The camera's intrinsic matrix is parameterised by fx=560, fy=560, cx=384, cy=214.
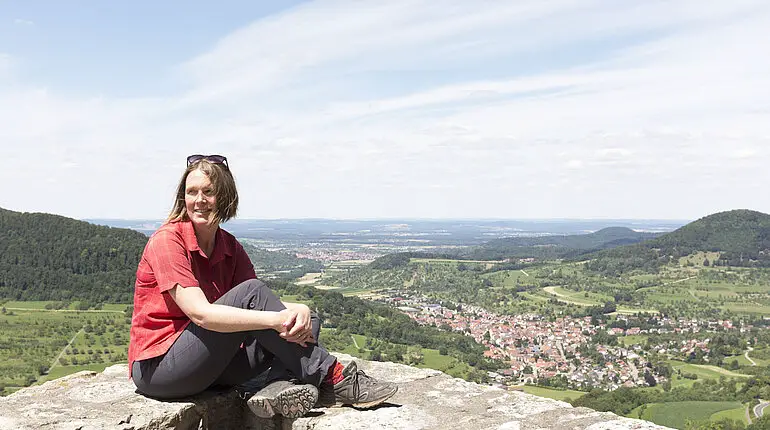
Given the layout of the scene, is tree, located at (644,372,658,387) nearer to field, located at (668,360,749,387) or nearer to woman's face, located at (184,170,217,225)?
field, located at (668,360,749,387)

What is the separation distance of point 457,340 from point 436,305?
130 ft

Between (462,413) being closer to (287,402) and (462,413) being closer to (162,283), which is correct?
(287,402)

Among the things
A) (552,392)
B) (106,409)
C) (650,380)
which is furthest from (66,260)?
(106,409)

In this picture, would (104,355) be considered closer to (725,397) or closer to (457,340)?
(457,340)

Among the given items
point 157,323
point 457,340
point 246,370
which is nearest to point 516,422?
point 246,370

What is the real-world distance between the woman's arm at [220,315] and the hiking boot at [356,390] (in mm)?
729

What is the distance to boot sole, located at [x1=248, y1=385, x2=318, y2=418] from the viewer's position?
3635 millimetres

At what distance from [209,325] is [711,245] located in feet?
543

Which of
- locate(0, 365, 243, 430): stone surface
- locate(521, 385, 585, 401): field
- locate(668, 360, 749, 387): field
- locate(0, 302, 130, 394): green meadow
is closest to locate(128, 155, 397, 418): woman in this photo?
locate(0, 365, 243, 430): stone surface

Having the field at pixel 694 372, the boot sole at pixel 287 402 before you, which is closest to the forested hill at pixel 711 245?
the field at pixel 694 372

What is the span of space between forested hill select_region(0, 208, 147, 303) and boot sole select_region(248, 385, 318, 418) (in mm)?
81591

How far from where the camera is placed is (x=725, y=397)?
157 feet

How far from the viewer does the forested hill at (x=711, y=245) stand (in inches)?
5458

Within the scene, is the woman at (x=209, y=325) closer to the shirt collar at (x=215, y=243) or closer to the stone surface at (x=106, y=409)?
the shirt collar at (x=215, y=243)
